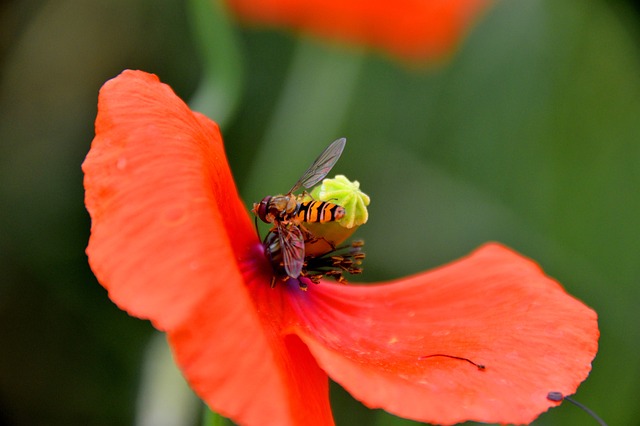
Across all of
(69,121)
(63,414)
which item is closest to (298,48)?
(69,121)

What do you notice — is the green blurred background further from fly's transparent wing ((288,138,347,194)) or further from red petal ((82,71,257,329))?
red petal ((82,71,257,329))

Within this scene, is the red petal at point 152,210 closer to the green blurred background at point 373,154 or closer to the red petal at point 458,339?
the red petal at point 458,339

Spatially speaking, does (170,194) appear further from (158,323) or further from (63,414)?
(63,414)

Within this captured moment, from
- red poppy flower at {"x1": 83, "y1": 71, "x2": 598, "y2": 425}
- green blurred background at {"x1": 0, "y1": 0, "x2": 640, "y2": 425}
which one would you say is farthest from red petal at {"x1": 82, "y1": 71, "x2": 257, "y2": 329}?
green blurred background at {"x1": 0, "y1": 0, "x2": 640, "y2": 425}

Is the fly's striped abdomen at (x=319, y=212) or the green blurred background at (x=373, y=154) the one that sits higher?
the fly's striped abdomen at (x=319, y=212)

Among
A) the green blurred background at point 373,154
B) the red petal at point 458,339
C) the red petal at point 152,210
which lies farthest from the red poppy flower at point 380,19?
the red petal at point 152,210

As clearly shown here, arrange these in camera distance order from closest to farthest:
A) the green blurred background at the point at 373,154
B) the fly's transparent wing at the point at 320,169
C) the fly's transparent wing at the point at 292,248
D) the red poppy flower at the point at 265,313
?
the red poppy flower at the point at 265,313 → the fly's transparent wing at the point at 292,248 → the fly's transparent wing at the point at 320,169 → the green blurred background at the point at 373,154
